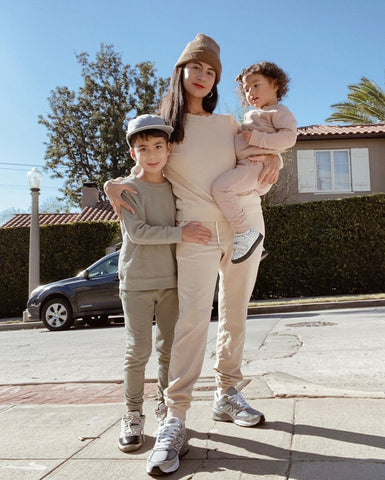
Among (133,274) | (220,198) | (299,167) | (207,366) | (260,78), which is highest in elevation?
(299,167)

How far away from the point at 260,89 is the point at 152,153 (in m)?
0.84

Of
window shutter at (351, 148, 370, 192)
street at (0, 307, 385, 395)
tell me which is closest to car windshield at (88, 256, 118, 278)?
street at (0, 307, 385, 395)

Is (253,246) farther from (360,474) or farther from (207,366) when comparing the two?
(207,366)

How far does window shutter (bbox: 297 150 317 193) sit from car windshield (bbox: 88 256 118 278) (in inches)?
428

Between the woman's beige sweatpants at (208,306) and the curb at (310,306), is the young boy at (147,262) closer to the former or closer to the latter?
the woman's beige sweatpants at (208,306)

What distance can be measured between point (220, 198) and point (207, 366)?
9.76ft

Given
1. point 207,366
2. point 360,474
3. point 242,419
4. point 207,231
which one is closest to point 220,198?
point 207,231

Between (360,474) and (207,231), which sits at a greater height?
(207,231)

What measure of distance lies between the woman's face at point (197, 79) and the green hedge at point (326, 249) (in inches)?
492

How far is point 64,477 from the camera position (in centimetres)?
229

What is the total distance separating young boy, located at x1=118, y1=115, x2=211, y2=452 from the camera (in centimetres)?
271

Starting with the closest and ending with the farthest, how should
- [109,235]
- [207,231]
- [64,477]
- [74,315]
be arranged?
[64,477]
[207,231]
[74,315]
[109,235]

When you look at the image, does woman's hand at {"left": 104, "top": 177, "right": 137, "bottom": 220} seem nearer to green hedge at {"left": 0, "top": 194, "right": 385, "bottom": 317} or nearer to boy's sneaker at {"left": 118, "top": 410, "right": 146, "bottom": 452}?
boy's sneaker at {"left": 118, "top": 410, "right": 146, "bottom": 452}

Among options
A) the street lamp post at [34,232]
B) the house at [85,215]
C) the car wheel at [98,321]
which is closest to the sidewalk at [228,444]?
the car wheel at [98,321]
